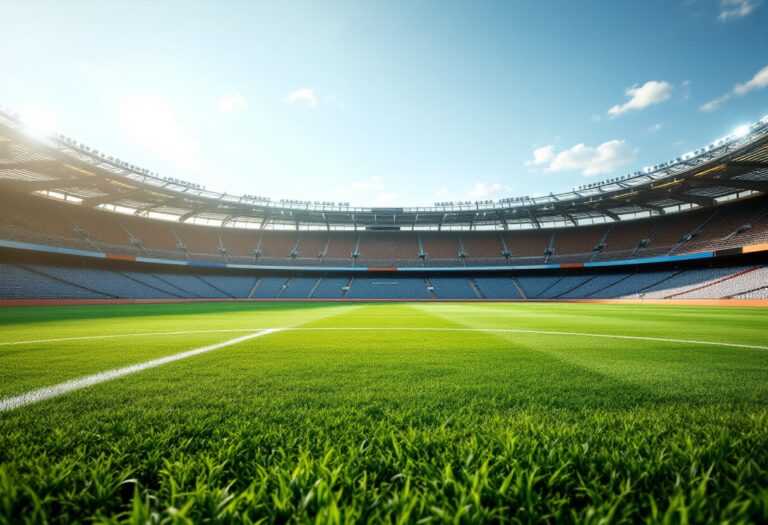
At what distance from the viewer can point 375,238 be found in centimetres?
4444

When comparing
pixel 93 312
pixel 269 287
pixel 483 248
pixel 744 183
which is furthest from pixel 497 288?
pixel 93 312

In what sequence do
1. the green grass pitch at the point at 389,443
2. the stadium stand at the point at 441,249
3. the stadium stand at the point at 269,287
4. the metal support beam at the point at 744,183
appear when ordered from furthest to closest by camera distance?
1. the stadium stand at the point at 441,249
2. the stadium stand at the point at 269,287
3. the metal support beam at the point at 744,183
4. the green grass pitch at the point at 389,443

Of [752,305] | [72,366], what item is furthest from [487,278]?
[72,366]

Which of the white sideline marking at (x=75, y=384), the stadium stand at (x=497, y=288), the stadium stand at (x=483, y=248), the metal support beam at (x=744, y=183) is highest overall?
the metal support beam at (x=744, y=183)

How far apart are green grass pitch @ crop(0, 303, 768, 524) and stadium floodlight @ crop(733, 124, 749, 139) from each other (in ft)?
94.9

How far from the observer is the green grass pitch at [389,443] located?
35.1 inches

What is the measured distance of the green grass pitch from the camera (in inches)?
35.1

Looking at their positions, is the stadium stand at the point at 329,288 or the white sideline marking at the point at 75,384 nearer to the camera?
the white sideline marking at the point at 75,384

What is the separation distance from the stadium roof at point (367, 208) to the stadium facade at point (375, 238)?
151 mm

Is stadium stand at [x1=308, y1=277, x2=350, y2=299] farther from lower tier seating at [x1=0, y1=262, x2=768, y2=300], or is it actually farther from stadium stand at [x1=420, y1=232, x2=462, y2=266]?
stadium stand at [x1=420, y1=232, x2=462, y2=266]

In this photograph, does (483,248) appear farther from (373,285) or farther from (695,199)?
(695,199)

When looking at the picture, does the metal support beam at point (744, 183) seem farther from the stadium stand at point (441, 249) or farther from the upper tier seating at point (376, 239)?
the stadium stand at point (441, 249)

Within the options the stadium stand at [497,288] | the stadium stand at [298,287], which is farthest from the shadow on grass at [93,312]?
the stadium stand at [497,288]

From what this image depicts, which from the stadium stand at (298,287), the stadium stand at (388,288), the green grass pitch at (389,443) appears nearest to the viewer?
the green grass pitch at (389,443)
